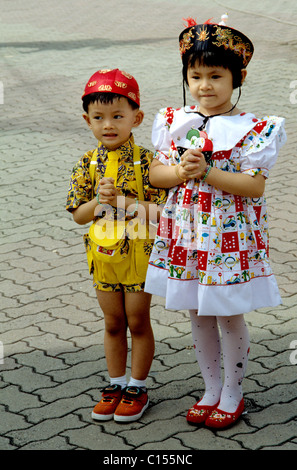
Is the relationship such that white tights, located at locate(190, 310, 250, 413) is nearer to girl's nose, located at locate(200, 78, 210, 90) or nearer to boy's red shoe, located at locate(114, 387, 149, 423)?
boy's red shoe, located at locate(114, 387, 149, 423)

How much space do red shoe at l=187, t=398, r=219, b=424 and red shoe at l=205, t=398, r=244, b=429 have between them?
4 centimetres

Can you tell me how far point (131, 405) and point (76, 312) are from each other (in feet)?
4.51

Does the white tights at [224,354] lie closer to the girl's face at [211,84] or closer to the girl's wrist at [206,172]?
the girl's wrist at [206,172]

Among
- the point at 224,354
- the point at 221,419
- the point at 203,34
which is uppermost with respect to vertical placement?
the point at 203,34

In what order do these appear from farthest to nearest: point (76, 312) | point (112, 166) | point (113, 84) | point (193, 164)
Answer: point (76, 312)
point (112, 166)
point (113, 84)
point (193, 164)

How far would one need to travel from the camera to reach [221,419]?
3254 millimetres

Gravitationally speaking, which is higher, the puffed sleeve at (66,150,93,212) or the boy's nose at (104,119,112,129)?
the boy's nose at (104,119,112,129)

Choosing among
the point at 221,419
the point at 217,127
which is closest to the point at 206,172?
the point at 217,127

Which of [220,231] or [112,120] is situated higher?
[112,120]

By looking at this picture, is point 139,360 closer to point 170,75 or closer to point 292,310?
point 292,310

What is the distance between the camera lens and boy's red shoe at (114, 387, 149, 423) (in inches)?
131

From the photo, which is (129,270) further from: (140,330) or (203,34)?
(203,34)

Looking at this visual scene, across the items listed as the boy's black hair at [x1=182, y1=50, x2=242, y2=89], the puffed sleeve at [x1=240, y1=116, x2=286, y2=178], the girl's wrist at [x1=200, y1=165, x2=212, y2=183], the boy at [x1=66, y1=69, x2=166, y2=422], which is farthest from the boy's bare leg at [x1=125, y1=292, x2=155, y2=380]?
the boy's black hair at [x1=182, y1=50, x2=242, y2=89]

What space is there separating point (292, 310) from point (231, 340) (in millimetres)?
1396
